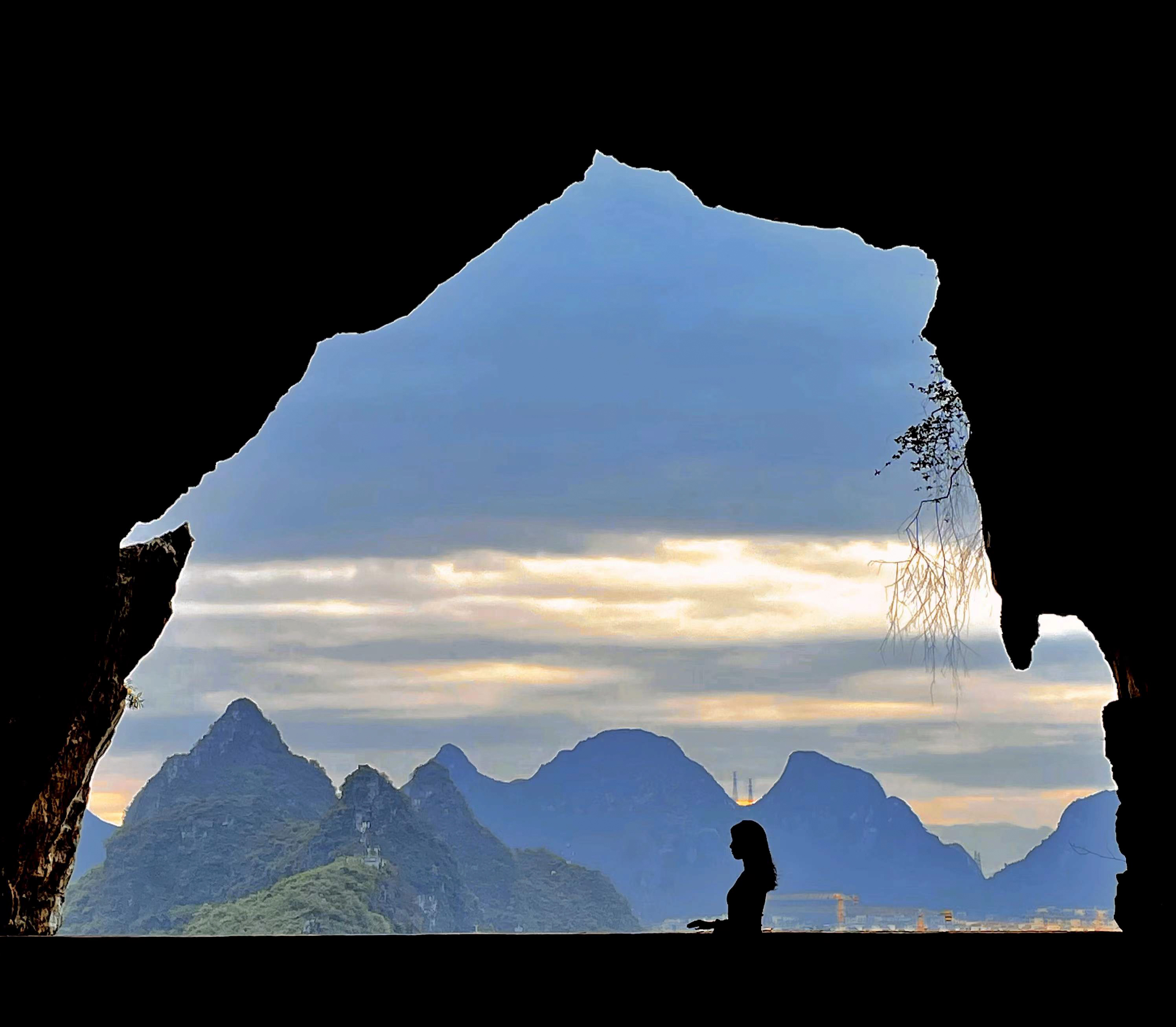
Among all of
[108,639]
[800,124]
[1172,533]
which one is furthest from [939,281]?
[108,639]

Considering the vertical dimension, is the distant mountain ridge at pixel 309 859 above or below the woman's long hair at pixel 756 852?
below

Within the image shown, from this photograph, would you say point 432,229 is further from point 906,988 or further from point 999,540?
point 906,988

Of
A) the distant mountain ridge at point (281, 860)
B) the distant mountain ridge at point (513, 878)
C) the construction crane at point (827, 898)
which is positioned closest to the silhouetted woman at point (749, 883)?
the distant mountain ridge at point (281, 860)

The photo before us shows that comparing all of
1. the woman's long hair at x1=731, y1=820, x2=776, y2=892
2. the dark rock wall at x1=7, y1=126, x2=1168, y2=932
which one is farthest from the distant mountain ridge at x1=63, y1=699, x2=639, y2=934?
the woman's long hair at x1=731, y1=820, x2=776, y2=892

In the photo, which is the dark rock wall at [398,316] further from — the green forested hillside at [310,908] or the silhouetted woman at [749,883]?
the green forested hillside at [310,908]

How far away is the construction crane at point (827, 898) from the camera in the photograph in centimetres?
14975

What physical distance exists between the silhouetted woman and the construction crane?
145m

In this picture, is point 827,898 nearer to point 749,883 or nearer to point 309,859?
point 309,859

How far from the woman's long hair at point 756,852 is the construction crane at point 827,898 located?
145 m

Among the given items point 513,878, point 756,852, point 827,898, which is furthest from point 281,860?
point 756,852

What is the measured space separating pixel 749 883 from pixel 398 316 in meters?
6.16

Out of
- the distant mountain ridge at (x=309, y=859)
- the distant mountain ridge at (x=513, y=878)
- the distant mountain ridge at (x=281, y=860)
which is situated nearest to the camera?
the distant mountain ridge at (x=309, y=859)

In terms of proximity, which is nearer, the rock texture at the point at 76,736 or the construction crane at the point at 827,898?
the rock texture at the point at 76,736

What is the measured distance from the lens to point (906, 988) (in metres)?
3.29
